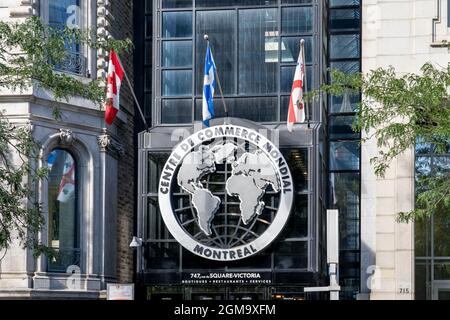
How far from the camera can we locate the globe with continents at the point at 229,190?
32875mm

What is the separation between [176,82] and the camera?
115 ft

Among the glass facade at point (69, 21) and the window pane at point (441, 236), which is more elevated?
the glass facade at point (69, 21)

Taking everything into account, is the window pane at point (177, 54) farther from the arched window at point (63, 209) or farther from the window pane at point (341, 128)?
the window pane at point (341, 128)

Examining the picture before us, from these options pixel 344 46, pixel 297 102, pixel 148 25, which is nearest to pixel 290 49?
pixel 297 102

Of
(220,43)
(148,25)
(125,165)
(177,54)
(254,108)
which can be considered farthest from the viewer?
(148,25)

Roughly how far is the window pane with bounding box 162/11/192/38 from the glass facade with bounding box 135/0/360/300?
3cm

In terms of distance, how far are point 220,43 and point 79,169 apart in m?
6.36

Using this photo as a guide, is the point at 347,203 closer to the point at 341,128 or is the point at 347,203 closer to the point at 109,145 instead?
the point at 341,128

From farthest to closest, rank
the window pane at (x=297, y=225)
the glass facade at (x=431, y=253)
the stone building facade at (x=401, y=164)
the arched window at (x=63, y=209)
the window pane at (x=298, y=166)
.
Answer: the glass facade at (x=431, y=253), the arched window at (x=63, y=209), the stone building facade at (x=401, y=164), the window pane at (x=298, y=166), the window pane at (x=297, y=225)

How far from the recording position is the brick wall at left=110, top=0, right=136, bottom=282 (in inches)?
1486

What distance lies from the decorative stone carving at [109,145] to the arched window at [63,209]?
1124 millimetres

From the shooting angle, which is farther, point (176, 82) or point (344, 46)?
point (344, 46)

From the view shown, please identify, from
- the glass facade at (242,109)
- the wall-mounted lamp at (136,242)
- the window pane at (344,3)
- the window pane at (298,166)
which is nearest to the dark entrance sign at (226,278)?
the glass facade at (242,109)

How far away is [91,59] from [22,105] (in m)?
3.35
